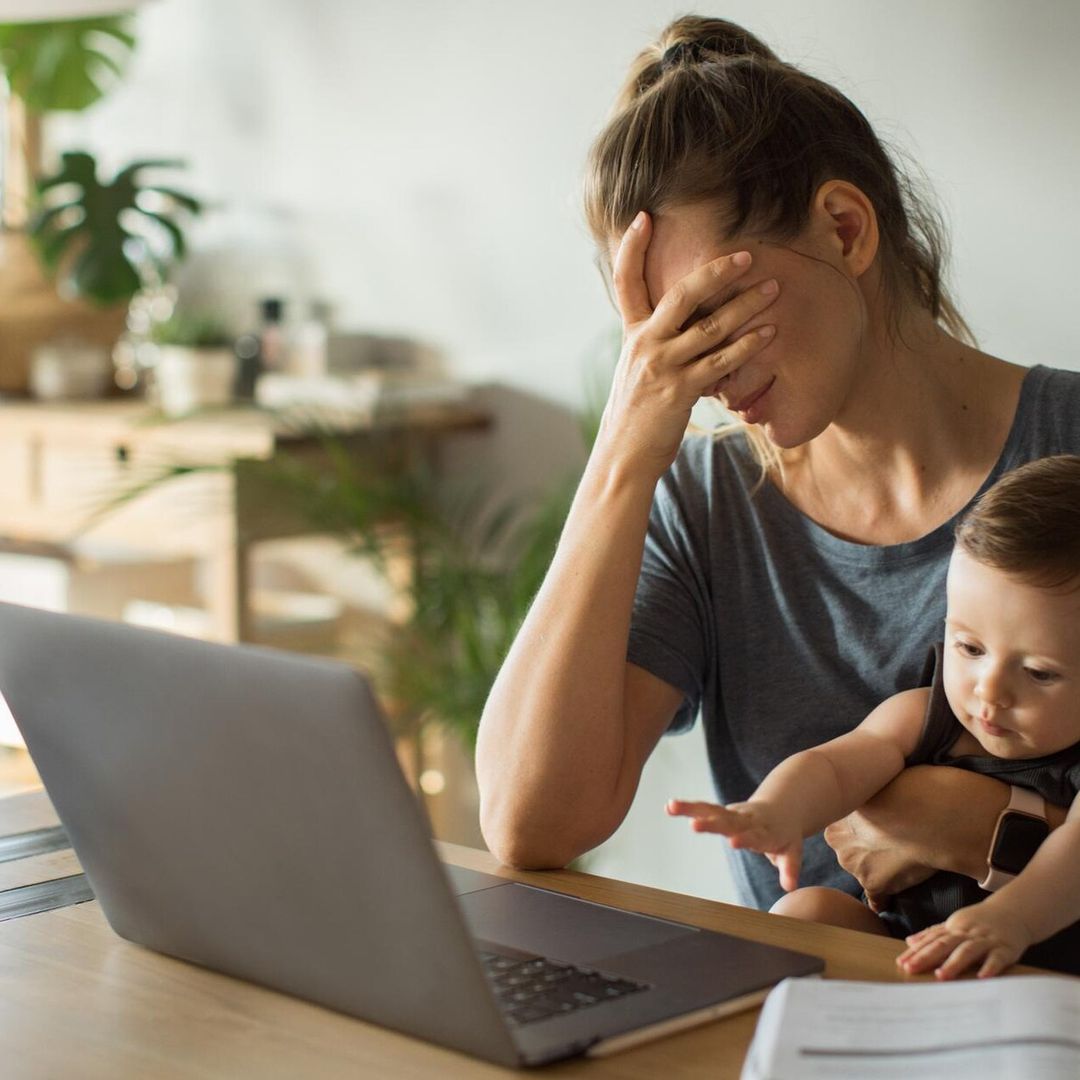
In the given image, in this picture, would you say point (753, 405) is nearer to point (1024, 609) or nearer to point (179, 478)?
point (1024, 609)

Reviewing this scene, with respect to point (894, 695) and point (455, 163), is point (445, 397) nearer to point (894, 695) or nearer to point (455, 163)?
point (455, 163)

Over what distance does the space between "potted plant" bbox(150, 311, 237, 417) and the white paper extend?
251cm

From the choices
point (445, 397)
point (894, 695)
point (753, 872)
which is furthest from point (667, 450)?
point (445, 397)

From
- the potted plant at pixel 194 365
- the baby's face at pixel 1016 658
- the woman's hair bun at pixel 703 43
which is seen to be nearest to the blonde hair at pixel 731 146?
the woman's hair bun at pixel 703 43

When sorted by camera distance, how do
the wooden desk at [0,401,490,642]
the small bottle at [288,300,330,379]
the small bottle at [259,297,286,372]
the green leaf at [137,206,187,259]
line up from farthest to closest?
the green leaf at [137,206,187,259] < the small bottle at [259,297,286,372] < the small bottle at [288,300,330,379] < the wooden desk at [0,401,490,642]

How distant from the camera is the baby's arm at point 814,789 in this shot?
107cm

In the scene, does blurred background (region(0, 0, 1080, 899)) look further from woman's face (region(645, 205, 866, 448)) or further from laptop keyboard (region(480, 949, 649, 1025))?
laptop keyboard (region(480, 949, 649, 1025))

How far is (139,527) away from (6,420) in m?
0.41

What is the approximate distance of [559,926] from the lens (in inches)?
40.0

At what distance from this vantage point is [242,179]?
3498 millimetres

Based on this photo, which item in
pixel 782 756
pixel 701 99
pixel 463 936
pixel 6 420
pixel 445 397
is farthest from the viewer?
pixel 6 420

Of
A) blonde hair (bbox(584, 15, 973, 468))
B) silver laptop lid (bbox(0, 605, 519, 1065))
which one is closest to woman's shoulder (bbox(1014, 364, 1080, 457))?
blonde hair (bbox(584, 15, 973, 468))

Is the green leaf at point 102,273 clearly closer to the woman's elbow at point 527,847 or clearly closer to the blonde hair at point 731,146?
the blonde hair at point 731,146

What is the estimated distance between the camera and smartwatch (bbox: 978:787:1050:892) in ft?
3.77
